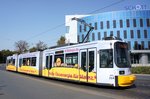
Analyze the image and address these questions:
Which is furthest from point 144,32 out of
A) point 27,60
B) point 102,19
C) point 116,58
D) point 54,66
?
point 116,58

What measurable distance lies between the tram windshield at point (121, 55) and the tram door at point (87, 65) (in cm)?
160

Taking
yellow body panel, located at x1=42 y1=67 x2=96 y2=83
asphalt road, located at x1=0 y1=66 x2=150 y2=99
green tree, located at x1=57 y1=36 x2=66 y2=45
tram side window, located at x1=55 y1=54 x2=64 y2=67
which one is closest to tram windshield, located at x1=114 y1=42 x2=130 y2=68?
asphalt road, located at x1=0 y1=66 x2=150 y2=99

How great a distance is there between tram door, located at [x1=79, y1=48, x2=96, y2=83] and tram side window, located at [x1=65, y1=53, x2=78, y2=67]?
786mm

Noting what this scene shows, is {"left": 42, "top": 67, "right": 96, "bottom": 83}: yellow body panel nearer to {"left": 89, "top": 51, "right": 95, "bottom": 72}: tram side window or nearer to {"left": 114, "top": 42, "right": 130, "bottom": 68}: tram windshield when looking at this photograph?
{"left": 89, "top": 51, "right": 95, "bottom": 72}: tram side window

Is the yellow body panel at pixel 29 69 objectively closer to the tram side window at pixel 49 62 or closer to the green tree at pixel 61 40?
the tram side window at pixel 49 62

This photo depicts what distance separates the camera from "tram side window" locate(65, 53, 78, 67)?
17322mm

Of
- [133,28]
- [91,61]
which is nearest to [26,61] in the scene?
[91,61]

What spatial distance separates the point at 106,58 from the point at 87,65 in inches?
66.9

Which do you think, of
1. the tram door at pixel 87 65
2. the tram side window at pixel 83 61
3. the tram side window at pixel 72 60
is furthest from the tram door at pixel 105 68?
the tram side window at pixel 72 60

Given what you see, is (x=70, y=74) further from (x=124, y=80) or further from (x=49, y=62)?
(x=124, y=80)

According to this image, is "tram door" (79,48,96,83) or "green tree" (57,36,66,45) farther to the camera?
"green tree" (57,36,66,45)

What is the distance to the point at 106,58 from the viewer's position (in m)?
14.7

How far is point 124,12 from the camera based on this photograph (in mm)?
67438

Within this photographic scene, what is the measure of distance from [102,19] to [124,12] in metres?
6.61
